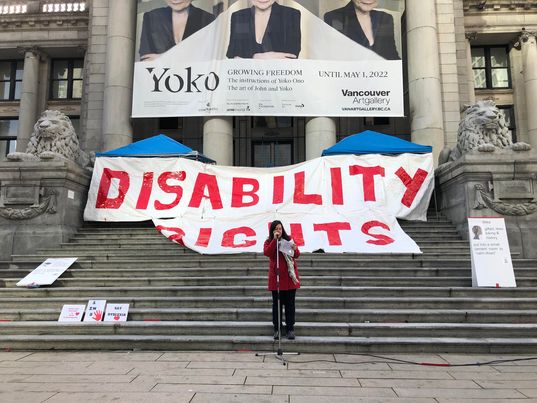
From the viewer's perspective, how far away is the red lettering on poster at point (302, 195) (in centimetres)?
1260

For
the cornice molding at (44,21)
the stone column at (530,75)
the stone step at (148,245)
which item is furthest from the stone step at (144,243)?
the cornice molding at (44,21)

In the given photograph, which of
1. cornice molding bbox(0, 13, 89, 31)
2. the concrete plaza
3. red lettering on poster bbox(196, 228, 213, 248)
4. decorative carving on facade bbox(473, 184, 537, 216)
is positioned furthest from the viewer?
cornice molding bbox(0, 13, 89, 31)

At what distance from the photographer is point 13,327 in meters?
7.56

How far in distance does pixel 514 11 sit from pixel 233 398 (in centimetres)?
2799

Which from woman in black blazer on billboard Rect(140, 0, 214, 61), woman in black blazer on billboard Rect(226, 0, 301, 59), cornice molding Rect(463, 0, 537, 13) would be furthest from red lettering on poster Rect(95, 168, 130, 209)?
cornice molding Rect(463, 0, 537, 13)

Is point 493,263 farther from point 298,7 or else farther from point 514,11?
point 514,11

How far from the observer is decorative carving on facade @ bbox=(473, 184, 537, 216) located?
37.0 feet

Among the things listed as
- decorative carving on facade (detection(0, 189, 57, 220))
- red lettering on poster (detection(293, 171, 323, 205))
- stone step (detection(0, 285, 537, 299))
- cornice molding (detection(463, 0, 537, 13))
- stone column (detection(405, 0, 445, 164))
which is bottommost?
stone step (detection(0, 285, 537, 299))

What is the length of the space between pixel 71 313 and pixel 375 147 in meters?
9.75

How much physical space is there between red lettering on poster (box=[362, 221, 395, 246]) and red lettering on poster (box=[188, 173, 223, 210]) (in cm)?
405

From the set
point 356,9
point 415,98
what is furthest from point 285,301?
point 356,9

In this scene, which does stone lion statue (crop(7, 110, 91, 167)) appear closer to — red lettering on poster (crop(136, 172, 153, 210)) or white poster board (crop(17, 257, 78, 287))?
red lettering on poster (crop(136, 172, 153, 210))

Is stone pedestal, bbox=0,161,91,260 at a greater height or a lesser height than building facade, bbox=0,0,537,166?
lesser

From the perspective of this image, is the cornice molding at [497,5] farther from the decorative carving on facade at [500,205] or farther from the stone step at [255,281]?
the stone step at [255,281]
